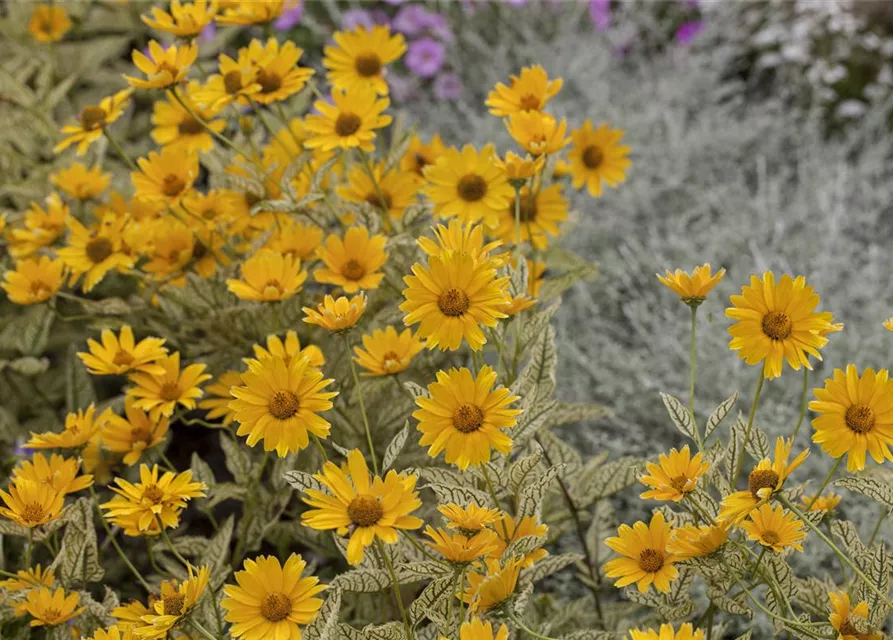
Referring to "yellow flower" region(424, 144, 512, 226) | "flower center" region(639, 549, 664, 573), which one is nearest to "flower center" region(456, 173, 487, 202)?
"yellow flower" region(424, 144, 512, 226)

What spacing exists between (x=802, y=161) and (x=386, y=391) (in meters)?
1.95

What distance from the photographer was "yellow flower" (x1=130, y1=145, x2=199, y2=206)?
1.51m

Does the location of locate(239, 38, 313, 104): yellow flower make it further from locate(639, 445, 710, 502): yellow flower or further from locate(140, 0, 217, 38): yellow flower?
locate(639, 445, 710, 502): yellow flower

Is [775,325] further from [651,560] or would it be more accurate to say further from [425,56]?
[425,56]

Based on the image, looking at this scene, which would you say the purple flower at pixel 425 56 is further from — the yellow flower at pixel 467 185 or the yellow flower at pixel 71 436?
the yellow flower at pixel 71 436

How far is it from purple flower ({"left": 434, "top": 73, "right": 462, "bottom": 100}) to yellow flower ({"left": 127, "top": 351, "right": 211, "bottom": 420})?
213cm

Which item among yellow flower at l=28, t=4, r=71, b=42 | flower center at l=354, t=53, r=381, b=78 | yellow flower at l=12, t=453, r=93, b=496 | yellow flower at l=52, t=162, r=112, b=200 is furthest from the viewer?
yellow flower at l=28, t=4, r=71, b=42

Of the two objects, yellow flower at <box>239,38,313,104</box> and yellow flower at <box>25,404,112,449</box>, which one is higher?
yellow flower at <box>239,38,313,104</box>

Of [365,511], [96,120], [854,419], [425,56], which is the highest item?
[425,56]

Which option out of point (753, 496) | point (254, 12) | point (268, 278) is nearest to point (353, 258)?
point (268, 278)

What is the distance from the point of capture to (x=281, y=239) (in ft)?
4.97

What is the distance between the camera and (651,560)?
1049mm

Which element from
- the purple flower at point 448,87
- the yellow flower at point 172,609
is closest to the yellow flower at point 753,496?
the yellow flower at point 172,609

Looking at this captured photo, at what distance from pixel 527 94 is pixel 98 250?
711 mm
